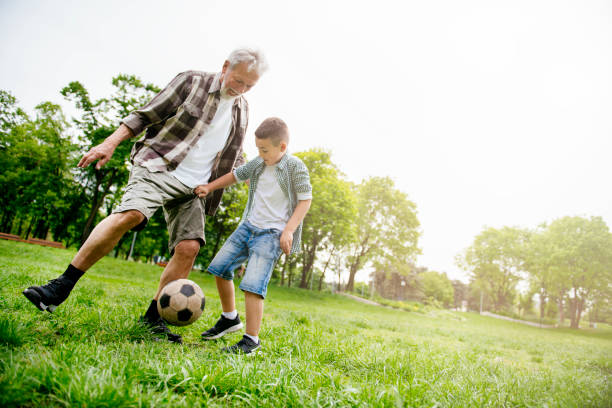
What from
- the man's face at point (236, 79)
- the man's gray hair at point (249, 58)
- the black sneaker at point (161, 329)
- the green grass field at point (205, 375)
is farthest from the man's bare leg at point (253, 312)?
the man's gray hair at point (249, 58)

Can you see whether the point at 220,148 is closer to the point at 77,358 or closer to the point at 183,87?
the point at 183,87

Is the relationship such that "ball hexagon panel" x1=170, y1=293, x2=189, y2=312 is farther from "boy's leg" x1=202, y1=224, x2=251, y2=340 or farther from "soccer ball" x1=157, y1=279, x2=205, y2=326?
"boy's leg" x1=202, y1=224, x2=251, y2=340

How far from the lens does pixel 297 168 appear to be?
3.21 metres

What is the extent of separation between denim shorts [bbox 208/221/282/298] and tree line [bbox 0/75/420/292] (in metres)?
16.6

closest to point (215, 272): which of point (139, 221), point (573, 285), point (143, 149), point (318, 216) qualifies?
point (139, 221)

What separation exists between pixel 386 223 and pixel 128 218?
29.6m

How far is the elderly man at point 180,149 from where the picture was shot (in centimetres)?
276

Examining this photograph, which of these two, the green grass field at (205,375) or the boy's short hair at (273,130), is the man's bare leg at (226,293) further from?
the boy's short hair at (273,130)

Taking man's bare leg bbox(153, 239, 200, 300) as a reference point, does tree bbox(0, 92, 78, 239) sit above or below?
above

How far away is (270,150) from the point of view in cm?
317

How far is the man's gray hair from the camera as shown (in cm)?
296

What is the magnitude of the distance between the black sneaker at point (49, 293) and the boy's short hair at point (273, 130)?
6.54 ft

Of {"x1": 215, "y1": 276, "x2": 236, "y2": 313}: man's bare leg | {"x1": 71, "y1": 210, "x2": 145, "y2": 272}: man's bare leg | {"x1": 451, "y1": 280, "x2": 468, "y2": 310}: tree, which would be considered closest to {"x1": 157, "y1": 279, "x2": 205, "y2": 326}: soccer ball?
{"x1": 215, "y1": 276, "x2": 236, "y2": 313}: man's bare leg

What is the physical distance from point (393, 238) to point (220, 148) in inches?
1126
